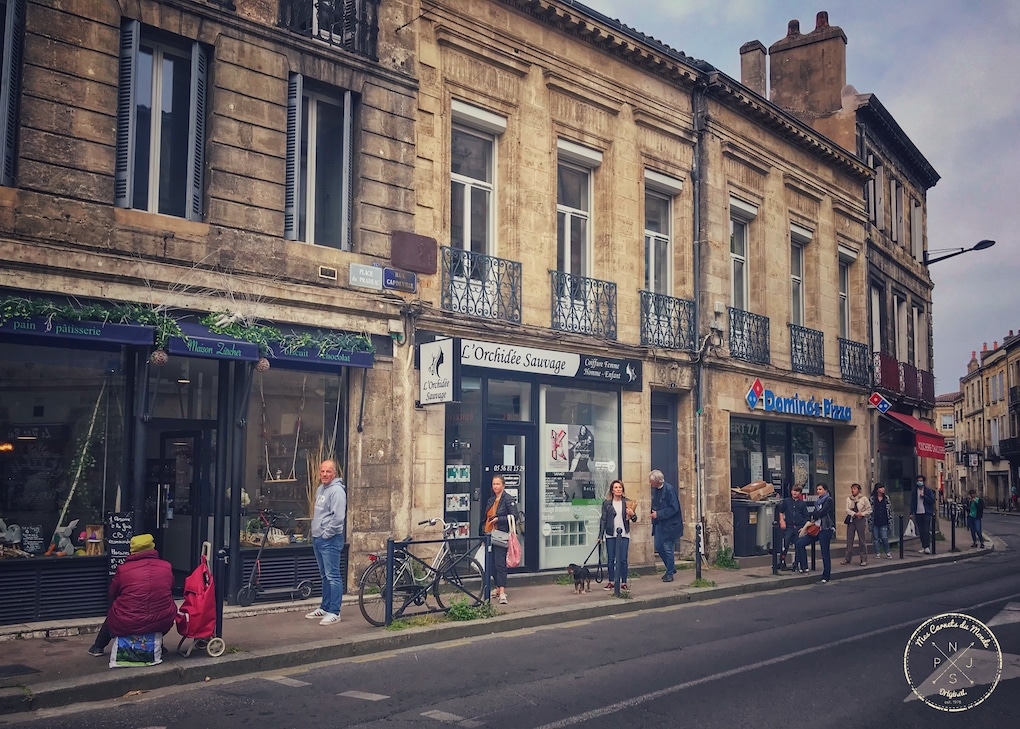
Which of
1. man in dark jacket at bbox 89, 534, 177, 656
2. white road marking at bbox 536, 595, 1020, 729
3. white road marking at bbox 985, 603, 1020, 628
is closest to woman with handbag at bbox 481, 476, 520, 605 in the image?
white road marking at bbox 536, 595, 1020, 729

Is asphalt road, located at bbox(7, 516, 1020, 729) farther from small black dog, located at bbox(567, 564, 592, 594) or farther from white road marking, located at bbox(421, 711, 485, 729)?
small black dog, located at bbox(567, 564, 592, 594)

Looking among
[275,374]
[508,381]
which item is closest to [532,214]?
[508,381]

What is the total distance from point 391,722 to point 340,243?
7.39 metres

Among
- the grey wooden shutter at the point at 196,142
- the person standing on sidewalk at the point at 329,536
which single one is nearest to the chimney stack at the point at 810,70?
the grey wooden shutter at the point at 196,142

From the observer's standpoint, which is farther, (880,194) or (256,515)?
(880,194)

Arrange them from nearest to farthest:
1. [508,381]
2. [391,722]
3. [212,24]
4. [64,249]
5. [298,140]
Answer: [391,722]
[64,249]
[212,24]
[298,140]
[508,381]

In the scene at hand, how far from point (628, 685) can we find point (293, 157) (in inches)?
305

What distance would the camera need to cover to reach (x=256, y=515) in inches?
457

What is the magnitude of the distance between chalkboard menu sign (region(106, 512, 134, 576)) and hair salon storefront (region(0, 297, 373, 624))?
1 centimetres

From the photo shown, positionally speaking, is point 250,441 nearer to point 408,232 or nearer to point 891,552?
point 408,232

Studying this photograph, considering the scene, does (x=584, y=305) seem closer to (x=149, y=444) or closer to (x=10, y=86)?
(x=149, y=444)

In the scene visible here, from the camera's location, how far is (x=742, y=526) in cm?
1834

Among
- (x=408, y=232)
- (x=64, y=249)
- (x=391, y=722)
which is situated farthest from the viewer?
(x=408, y=232)

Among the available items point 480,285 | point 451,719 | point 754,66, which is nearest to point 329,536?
point 451,719
